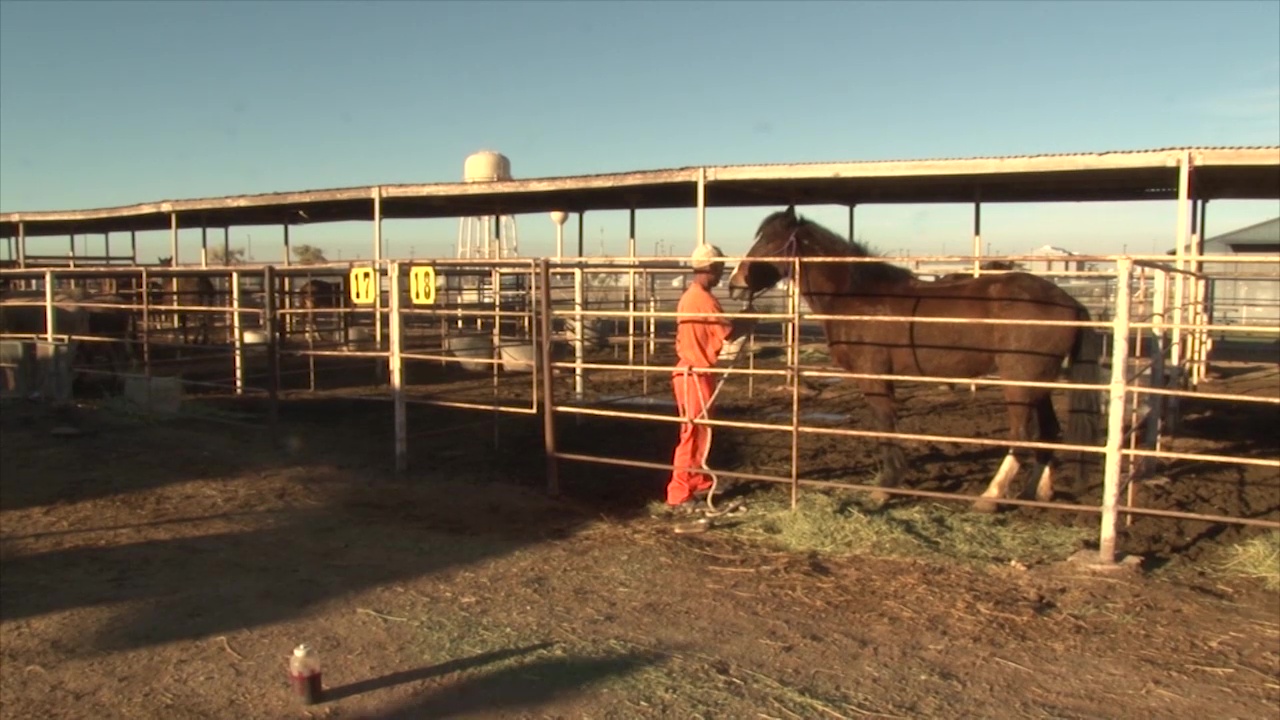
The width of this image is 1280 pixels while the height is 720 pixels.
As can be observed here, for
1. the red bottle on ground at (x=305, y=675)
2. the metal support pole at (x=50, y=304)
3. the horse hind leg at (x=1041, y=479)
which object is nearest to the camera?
the red bottle on ground at (x=305, y=675)

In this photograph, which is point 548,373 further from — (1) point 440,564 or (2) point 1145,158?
(2) point 1145,158

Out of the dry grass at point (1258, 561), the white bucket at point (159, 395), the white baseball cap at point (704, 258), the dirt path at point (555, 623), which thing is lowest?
the dirt path at point (555, 623)

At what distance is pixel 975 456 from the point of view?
7891 millimetres

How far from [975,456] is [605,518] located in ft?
11.2

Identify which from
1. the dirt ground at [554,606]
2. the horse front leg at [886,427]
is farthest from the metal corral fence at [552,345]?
the dirt ground at [554,606]

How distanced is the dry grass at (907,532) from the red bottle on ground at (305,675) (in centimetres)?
293

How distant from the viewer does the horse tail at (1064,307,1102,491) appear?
20.6 feet

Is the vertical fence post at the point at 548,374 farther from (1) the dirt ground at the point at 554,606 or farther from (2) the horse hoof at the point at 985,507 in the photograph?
(2) the horse hoof at the point at 985,507

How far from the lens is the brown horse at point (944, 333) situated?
20.8 ft

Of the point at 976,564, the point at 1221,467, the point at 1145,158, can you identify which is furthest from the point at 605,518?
the point at 1145,158

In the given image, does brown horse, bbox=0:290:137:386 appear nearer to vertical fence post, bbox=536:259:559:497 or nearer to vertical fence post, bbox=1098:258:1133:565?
vertical fence post, bbox=536:259:559:497

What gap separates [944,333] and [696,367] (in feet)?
5.92

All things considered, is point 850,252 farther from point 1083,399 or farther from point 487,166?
point 487,166

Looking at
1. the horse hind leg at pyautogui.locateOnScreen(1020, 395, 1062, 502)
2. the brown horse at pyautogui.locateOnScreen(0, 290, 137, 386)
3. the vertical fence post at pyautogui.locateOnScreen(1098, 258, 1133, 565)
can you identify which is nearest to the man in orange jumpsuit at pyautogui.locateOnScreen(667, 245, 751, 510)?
the horse hind leg at pyautogui.locateOnScreen(1020, 395, 1062, 502)
